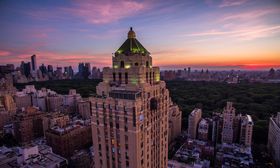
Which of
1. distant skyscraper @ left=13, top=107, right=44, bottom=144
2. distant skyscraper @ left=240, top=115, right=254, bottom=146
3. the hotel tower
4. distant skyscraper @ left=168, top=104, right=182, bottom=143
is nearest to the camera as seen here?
the hotel tower

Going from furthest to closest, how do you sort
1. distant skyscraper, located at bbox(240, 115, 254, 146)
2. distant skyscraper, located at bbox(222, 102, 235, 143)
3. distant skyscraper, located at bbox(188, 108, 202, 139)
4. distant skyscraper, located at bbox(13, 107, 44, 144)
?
distant skyscraper, located at bbox(13, 107, 44, 144), distant skyscraper, located at bbox(188, 108, 202, 139), distant skyscraper, located at bbox(222, 102, 235, 143), distant skyscraper, located at bbox(240, 115, 254, 146)

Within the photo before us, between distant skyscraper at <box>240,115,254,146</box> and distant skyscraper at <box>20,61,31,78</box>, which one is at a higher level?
distant skyscraper at <box>20,61,31,78</box>

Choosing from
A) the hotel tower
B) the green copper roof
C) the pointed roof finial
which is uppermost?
the pointed roof finial

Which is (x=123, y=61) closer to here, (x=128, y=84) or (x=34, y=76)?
(x=128, y=84)

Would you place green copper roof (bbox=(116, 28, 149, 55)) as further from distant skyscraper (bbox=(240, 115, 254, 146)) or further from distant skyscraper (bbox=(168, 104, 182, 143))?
distant skyscraper (bbox=(240, 115, 254, 146))

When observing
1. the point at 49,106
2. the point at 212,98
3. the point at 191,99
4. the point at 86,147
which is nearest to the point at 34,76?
the point at 49,106

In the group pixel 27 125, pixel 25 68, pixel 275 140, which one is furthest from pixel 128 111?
pixel 25 68

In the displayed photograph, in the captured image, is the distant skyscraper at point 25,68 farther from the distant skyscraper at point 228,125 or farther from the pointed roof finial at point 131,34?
the pointed roof finial at point 131,34

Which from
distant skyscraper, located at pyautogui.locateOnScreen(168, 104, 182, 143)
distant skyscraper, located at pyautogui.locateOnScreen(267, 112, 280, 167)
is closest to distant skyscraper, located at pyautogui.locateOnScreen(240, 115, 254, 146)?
distant skyscraper, located at pyautogui.locateOnScreen(267, 112, 280, 167)

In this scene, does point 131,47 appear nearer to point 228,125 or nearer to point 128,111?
point 128,111
